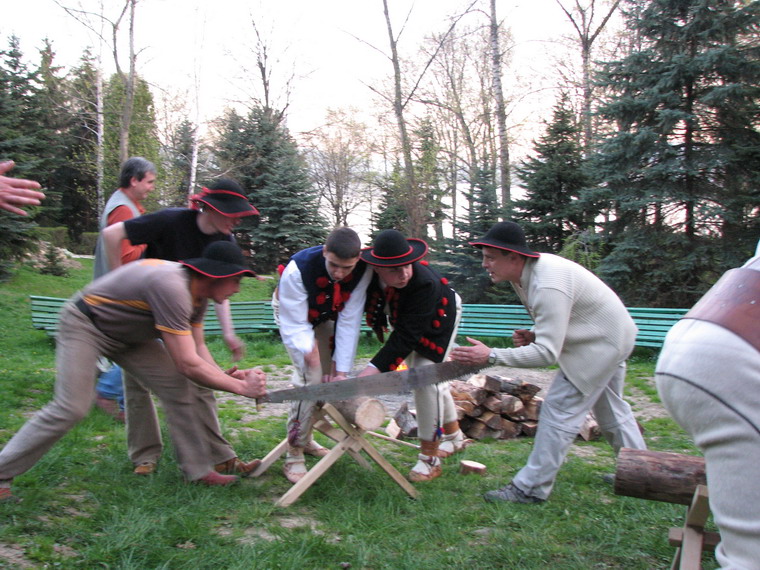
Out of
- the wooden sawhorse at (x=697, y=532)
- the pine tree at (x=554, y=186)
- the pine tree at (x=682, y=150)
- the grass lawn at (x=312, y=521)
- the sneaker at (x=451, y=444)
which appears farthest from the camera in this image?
the pine tree at (x=554, y=186)

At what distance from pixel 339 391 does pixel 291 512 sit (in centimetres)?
84

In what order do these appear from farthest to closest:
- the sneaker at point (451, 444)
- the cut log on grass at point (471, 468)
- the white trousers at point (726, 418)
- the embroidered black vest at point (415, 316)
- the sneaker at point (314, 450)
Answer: the sneaker at point (451, 444)
the sneaker at point (314, 450)
the cut log on grass at point (471, 468)
the embroidered black vest at point (415, 316)
the white trousers at point (726, 418)

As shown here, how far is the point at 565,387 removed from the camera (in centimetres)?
430

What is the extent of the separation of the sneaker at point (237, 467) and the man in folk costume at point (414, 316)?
1.14 metres

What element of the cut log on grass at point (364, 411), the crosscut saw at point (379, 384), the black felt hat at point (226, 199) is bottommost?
the cut log on grass at point (364, 411)

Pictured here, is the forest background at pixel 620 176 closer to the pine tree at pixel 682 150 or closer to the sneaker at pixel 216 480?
the pine tree at pixel 682 150

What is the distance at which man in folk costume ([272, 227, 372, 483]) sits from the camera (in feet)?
14.1

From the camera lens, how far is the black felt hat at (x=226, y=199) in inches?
178

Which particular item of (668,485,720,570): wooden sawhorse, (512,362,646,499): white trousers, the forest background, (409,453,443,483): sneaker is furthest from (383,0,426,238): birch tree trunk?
(668,485,720,570): wooden sawhorse

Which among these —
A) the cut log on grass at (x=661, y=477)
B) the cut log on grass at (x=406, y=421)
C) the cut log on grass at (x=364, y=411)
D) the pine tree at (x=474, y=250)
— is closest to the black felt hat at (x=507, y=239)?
the cut log on grass at (x=364, y=411)

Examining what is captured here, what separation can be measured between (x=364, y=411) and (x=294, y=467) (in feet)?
2.78

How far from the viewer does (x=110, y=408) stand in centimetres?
593

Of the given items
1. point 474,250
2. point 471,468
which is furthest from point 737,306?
point 474,250

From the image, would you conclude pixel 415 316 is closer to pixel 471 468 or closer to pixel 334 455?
pixel 334 455
